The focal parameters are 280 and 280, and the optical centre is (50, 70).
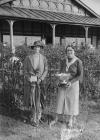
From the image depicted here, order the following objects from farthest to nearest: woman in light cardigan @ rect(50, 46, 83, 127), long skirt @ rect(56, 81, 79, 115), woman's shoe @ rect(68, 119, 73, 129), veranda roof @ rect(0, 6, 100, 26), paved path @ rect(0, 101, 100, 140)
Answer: veranda roof @ rect(0, 6, 100, 26)
woman's shoe @ rect(68, 119, 73, 129)
long skirt @ rect(56, 81, 79, 115)
woman in light cardigan @ rect(50, 46, 83, 127)
paved path @ rect(0, 101, 100, 140)

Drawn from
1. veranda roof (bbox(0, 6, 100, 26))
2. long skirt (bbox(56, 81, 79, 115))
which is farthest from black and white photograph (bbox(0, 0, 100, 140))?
veranda roof (bbox(0, 6, 100, 26))

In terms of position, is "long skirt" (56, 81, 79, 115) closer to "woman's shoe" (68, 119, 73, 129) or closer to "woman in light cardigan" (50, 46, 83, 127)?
"woman in light cardigan" (50, 46, 83, 127)

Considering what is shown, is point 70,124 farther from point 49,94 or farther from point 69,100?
point 49,94

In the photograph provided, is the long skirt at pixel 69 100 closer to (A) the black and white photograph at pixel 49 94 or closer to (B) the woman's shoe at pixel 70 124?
(A) the black and white photograph at pixel 49 94

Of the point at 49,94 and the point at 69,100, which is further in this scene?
the point at 49,94

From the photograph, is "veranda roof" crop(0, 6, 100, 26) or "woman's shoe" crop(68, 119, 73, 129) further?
"veranda roof" crop(0, 6, 100, 26)

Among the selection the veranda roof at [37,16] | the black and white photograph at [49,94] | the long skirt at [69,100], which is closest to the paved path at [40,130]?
the black and white photograph at [49,94]

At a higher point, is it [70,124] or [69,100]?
[69,100]

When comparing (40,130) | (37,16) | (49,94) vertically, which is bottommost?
(40,130)

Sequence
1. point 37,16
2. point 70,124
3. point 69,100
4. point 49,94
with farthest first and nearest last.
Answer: point 37,16
point 49,94
point 70,124
point 69,100

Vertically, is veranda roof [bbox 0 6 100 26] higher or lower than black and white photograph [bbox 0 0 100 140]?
higher

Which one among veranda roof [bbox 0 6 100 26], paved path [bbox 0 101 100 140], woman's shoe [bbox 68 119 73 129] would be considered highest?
Answer: veranda roof [bbox 0 6 100 26]

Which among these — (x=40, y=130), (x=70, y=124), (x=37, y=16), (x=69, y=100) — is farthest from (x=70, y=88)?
(x=37, y=16)

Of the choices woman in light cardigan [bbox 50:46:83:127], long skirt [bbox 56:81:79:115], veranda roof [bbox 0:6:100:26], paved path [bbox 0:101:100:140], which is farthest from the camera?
veranda roof [bbox 0:6:100:26]
